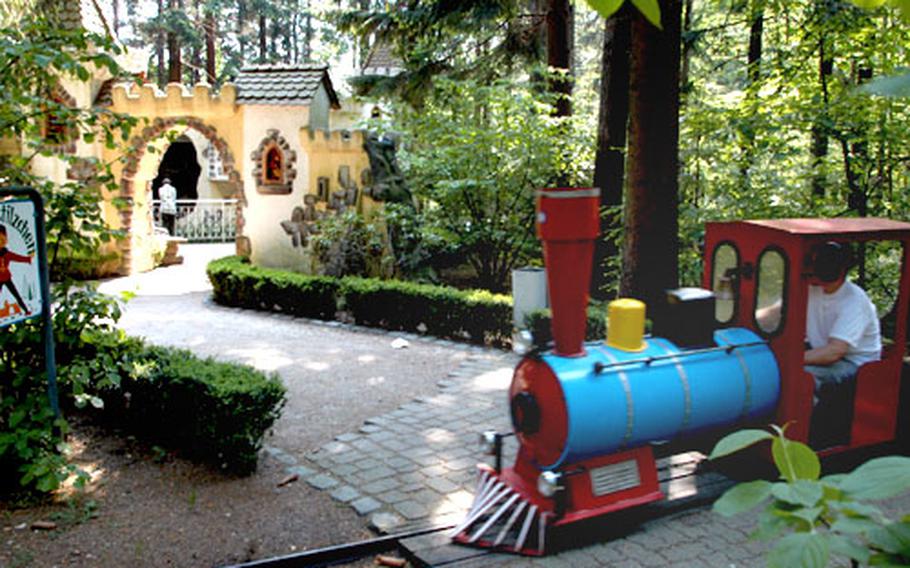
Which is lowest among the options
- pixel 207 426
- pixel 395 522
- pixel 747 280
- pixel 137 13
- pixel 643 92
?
pixel 395 522

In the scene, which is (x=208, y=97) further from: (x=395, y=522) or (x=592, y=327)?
(x=395, y=522)

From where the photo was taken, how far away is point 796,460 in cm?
107

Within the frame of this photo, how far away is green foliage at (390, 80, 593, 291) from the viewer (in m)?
11.5

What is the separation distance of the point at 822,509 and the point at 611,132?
10063 millimetres

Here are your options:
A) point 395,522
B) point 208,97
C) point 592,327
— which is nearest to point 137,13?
point 208,97

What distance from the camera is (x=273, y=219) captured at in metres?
15.0

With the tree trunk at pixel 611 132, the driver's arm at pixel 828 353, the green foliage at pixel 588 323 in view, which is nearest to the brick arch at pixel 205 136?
the tree trunk at pixel 611 132

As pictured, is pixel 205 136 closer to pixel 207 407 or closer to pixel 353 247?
pixel 353 247

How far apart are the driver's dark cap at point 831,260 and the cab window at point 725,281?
0.51 m

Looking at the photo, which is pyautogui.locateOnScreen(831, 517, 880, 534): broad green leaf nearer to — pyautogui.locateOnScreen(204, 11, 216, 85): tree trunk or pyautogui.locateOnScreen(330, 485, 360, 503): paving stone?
pyautogui.locateOnScreen(330, 485, 360, 503): paving stone

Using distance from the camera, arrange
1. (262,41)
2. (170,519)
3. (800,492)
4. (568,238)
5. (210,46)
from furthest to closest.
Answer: (262,41)
(210,46)
(170,519)
(568,238)
(800,492)

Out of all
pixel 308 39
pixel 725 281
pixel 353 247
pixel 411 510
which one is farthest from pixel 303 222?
pixel 308 39

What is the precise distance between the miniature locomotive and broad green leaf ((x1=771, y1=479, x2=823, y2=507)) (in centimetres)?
312

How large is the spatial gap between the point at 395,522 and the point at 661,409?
1.86m
